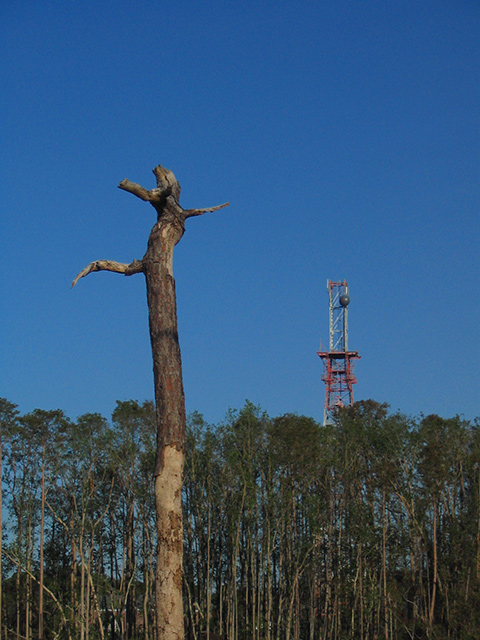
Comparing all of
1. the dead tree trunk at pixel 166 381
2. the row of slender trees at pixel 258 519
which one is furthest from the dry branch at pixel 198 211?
the row of slender trees at pixel 258 519

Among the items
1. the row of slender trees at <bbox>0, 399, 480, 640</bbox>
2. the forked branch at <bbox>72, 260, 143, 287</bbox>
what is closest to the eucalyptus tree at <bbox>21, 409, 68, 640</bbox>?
the row of slender trees at <bbox>0, 399, 480, 640</bbox>

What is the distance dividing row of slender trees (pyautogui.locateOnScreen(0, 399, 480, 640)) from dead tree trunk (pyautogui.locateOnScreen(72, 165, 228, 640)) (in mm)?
22369

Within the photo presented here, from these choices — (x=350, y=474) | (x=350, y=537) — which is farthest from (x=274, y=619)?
(x=350, y=474)

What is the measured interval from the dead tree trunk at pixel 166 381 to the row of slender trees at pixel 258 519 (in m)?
22.4

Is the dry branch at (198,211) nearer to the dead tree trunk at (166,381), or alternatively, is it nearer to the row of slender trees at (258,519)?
the dead tree trunk at (166,381)

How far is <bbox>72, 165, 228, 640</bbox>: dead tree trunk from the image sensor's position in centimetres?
580

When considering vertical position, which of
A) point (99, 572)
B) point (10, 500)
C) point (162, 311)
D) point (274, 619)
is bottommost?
point (274, 619)

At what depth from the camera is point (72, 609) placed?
24.7 meters

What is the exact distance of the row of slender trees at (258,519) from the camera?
1129 inches

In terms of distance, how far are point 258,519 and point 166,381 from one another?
993 inches

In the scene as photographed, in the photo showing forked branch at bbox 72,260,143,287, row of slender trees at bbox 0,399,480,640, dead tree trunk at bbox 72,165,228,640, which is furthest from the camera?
row of slender trees at bbox 0,399,480,640

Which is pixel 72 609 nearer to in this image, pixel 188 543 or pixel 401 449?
pixel 188 543

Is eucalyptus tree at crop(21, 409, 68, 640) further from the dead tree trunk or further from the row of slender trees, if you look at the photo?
the dead tree trunk

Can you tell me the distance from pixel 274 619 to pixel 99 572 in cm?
727
